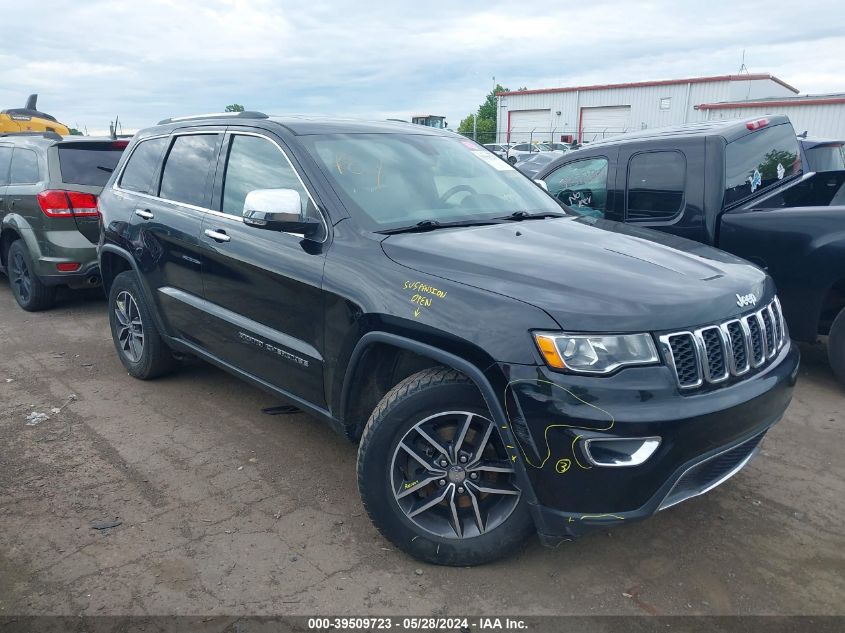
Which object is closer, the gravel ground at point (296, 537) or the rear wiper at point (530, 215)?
the gravel ground at point (296, 537)

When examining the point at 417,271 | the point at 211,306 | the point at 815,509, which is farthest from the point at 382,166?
the point at 815,509

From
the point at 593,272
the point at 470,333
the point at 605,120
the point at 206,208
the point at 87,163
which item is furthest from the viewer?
the point at 605,120

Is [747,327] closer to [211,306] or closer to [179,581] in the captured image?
[179,581]

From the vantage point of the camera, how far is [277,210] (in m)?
3.10

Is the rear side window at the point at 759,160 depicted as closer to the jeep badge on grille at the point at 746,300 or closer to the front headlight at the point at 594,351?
the jeep badge on grille at the point at 746,300

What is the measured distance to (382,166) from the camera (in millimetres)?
3590

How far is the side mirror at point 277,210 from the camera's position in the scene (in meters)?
3.11

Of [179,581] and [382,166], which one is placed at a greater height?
[382,166]

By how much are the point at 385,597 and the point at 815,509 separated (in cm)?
216

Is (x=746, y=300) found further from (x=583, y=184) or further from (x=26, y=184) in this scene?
(x=26, y=184)

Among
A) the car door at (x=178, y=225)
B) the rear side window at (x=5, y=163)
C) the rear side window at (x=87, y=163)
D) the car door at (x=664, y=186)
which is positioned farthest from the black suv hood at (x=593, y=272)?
the rear side window at (x=5, y=163)

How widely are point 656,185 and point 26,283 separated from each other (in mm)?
6310

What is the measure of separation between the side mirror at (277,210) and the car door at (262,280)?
4.8 inches

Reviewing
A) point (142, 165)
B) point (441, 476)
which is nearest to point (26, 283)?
point (142, 165)
